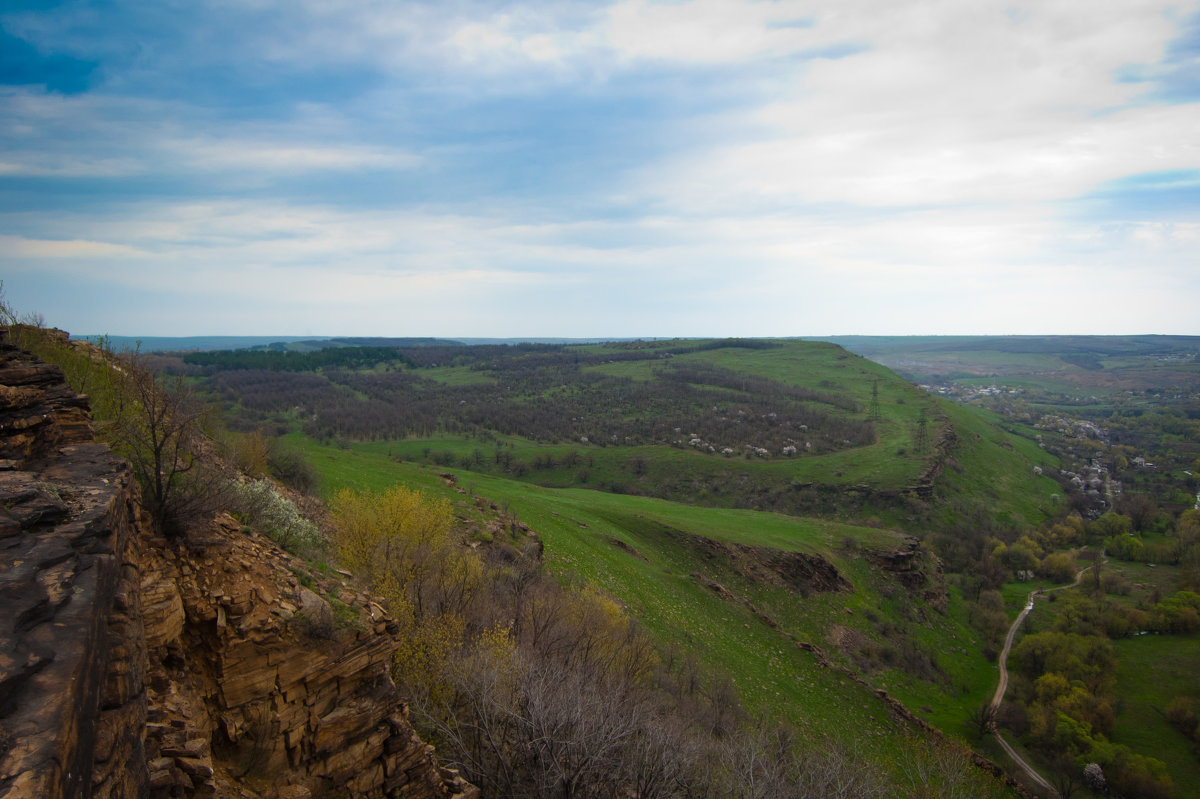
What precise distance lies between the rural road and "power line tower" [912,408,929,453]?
2763cm

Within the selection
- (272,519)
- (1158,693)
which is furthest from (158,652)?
(1158,693)

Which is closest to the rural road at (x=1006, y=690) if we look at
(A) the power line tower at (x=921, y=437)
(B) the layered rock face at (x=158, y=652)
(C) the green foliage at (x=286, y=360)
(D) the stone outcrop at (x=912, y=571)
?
(D) the stone outcrop at (x=912, y=571)

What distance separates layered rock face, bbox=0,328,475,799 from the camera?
4199 mm

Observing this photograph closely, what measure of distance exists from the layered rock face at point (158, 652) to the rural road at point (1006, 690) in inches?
1622

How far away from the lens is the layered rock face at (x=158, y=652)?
13.8 feet

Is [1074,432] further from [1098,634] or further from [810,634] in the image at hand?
[810,634]

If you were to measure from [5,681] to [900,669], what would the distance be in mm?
48338

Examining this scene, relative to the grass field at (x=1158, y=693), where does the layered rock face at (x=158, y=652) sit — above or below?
above

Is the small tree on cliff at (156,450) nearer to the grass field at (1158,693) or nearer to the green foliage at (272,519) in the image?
the green foliage at (272,519)

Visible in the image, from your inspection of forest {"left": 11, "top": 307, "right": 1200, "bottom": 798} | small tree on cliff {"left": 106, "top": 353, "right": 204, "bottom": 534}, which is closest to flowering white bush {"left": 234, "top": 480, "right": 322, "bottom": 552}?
forest {"left": 11, "top": 307, "right": 1200, "bottom": 798}

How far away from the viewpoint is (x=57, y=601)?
4715 millimetres

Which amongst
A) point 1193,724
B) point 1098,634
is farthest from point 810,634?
point 1098,634

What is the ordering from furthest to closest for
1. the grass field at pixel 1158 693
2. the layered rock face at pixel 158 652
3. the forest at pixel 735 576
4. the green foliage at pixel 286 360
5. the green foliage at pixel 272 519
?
the green foliage at pixel 286 360
the grass field at pixel 1158 693
the forest at pixel 735 576
the green foliage at pixel 272 519
the layered rock face at pixel 158 652

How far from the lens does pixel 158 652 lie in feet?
25.3
